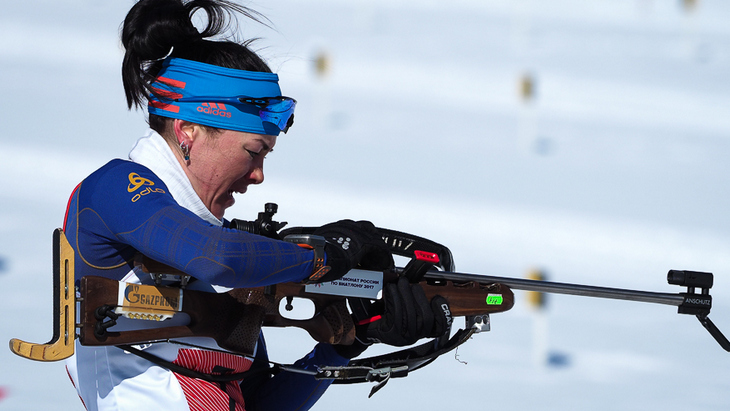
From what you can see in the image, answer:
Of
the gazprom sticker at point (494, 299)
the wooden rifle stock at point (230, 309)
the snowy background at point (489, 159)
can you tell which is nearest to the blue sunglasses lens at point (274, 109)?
the wooden rifle stock at point (230, 309)

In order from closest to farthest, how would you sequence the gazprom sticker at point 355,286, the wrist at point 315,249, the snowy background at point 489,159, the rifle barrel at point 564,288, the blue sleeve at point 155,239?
1. the blue sleeve at point 155,239
2. the wrist at point 315,249
3. the gazprom sticker at point 355,286
4. the rifle barrel at point 564,288
5. the snowy background at point 489,159

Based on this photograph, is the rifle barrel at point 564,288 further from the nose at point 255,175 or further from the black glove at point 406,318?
the nose at point 255,175

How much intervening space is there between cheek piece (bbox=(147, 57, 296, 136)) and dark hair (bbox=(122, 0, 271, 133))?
1.1 inches

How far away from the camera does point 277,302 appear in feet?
6.31

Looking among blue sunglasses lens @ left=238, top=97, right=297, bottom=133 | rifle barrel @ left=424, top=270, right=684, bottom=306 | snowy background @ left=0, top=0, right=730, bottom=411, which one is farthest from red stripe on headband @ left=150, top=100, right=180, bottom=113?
snowy background @ left=0, top=0, right=730, bottom=411

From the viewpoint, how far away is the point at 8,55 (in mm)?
5227

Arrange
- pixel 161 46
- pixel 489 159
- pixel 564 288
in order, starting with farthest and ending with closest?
pixel 489 159, pixel 564 288, pixel 161 46

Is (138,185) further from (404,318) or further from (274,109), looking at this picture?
(404,318)

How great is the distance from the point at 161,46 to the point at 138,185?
1.31 feet

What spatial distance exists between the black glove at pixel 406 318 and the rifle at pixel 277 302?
4 cm

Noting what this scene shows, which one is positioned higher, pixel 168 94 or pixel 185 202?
pixel 168 94

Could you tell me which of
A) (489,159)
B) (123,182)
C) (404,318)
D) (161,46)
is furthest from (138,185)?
(489,159)

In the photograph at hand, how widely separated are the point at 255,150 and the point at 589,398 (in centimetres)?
261

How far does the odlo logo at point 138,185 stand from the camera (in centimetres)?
156
